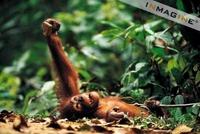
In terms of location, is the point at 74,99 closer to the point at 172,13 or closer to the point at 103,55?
the point at 172,13

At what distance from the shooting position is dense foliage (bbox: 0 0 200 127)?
4785 millimetres

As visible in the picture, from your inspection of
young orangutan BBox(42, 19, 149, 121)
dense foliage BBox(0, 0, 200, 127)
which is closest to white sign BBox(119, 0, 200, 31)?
dense foliage BBox(0, 0, 200, 127)

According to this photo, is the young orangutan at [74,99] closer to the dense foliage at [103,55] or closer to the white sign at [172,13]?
the dense foliage at [103,55]

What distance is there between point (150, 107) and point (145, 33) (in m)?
0.94

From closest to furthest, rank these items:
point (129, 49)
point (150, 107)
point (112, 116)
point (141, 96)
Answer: point (112, 116) → point (150, 107) → point (141, 96) → point (129, 49)

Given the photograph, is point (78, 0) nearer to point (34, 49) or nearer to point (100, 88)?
point (34, 49)

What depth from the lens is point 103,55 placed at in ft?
29.5

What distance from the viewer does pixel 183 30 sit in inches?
177

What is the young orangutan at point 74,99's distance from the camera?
451 centimetres

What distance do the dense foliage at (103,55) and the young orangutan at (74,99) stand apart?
256 mm

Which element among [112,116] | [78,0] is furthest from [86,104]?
[78,0]

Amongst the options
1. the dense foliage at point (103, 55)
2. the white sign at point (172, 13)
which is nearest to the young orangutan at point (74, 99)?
the dense foliage at point (103, 55)

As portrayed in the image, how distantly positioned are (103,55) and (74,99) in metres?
4.28

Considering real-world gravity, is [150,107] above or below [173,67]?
below
